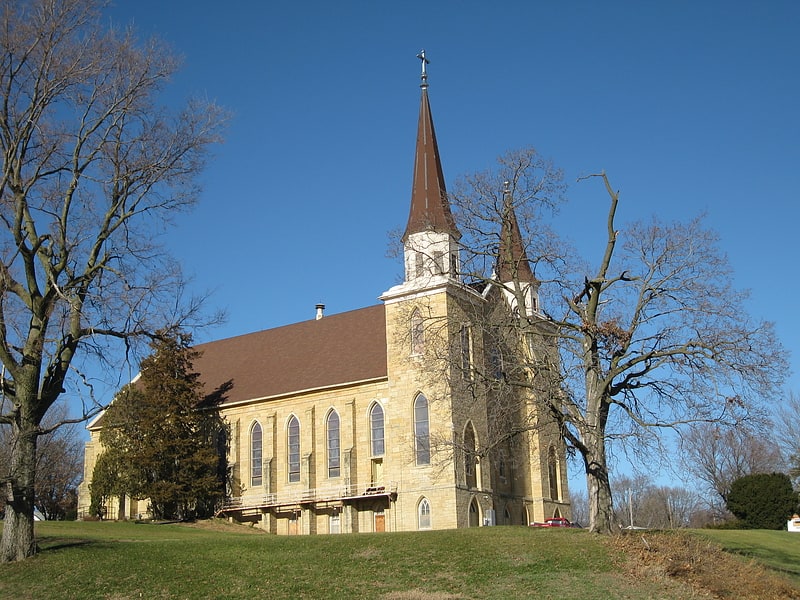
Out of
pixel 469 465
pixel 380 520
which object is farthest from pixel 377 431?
pixel 469 465

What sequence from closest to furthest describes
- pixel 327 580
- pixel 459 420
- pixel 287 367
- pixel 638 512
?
pixel 327 580, pixel 459 420, pixel 287 367, pixel 638 512

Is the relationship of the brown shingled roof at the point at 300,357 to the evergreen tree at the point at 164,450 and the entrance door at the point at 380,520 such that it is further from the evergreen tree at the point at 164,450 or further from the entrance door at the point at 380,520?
the entrance door at the point at 380,520

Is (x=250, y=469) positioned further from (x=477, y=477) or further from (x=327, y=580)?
(x=327, y=580)

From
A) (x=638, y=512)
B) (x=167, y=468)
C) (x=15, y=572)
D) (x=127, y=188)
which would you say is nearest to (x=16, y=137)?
(x=127, y=188)

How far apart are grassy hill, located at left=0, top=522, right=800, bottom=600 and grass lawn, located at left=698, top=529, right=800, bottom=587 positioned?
10.1 feet

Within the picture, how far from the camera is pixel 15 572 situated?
2197 centimetres

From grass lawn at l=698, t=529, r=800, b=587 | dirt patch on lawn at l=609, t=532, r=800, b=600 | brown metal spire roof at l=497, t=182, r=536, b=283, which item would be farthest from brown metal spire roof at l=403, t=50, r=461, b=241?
dirt patch on lawn at l=609, t=532, r=800, b=600

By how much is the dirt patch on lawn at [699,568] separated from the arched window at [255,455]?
24.9 meters

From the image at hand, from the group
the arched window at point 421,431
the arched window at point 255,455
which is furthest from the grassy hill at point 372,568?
the arched window at point 255,455

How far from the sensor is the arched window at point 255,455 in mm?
45844

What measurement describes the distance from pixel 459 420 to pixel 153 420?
15255 millimetres

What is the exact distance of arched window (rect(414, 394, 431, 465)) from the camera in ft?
128

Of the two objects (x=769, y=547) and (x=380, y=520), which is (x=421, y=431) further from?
(x=769, y=547)

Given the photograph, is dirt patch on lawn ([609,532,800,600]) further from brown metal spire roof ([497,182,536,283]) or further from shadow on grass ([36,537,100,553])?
shadow on grass ([36,537,100,553])
